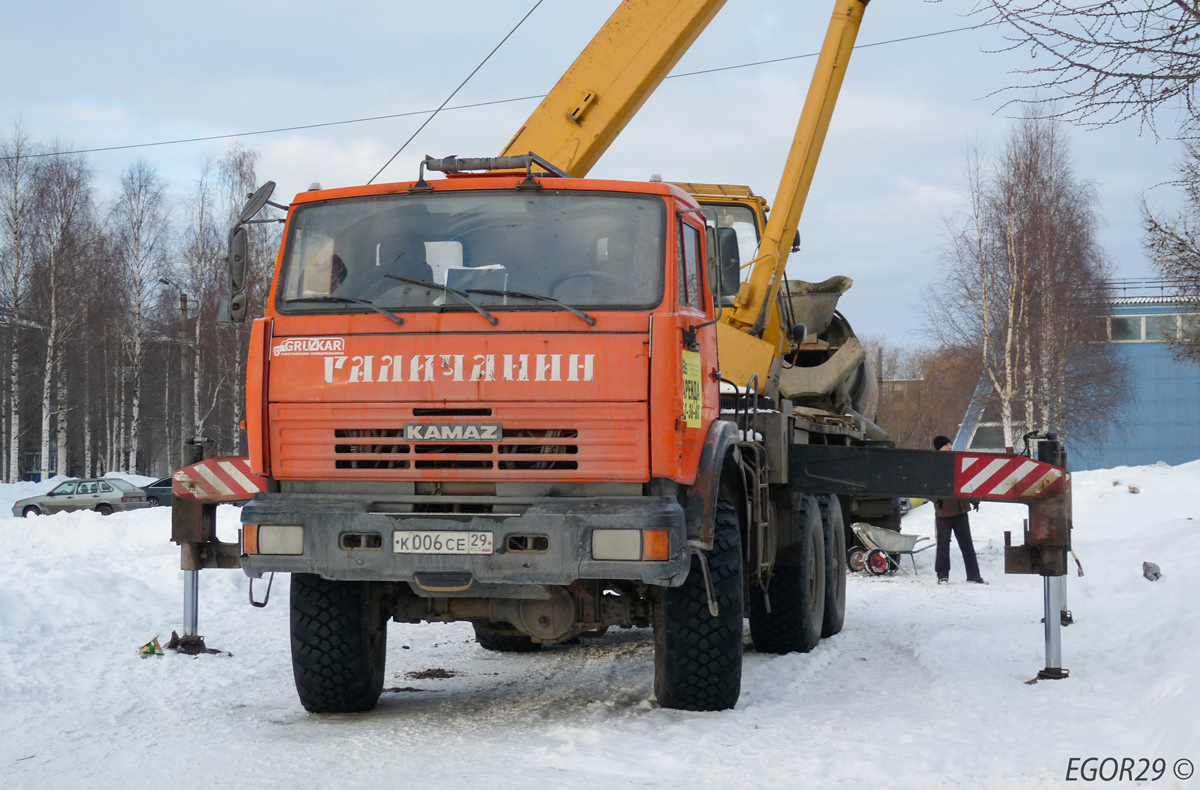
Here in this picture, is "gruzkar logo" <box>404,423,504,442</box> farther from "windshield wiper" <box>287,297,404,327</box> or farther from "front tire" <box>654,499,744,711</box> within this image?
"front tire" <box>654,499,744,711</box>

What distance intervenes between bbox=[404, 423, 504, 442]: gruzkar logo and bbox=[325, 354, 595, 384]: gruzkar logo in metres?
0.21

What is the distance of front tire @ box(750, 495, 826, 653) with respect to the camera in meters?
8.33

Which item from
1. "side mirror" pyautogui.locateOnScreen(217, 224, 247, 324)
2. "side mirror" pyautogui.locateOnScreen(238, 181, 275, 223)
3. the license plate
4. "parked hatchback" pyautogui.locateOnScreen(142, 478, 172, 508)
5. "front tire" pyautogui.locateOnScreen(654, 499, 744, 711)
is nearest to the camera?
the license plate

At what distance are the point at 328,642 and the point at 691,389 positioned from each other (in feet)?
7.54

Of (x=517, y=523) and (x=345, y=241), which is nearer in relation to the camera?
(x=517, y=523)

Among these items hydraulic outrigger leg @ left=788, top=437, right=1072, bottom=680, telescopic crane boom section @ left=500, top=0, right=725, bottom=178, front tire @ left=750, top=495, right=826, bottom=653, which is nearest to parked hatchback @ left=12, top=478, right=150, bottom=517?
telescopic crane boom section @ left=500, top=0, right=725, bottom=178

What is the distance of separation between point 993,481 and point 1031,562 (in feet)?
1.71

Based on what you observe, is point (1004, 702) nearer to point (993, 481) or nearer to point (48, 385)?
point (993, 481)

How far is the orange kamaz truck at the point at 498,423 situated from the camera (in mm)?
5348

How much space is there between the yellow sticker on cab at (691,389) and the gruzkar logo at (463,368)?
0.47m

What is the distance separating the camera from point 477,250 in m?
5.78

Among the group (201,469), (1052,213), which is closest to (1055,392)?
(1052,213)

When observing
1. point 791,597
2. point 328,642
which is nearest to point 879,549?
point 791,597

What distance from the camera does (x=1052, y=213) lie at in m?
32.3
